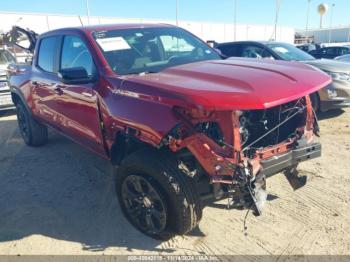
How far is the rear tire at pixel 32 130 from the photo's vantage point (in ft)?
20.4

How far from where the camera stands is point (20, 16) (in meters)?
26.6

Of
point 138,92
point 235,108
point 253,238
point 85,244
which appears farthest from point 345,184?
point 85,244

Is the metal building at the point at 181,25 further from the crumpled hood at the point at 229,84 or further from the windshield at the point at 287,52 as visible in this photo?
the crumpled hood at the point at 229,84

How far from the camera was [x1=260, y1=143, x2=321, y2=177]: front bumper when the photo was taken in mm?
2976

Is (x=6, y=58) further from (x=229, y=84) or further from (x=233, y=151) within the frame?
(x=233, y=151)

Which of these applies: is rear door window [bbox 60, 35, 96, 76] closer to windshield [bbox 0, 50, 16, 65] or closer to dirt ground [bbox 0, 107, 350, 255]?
dirt ground [bbox 0, 107, 350, 255]

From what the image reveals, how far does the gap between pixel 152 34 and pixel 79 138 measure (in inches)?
60.1

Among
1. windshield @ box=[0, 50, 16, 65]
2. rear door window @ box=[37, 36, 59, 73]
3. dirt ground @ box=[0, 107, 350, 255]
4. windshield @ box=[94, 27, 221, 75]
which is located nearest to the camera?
dirt ground @ box=[0, 107, 350, 255]

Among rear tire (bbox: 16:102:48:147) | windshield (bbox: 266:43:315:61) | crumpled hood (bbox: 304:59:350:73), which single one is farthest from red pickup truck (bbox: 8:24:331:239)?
windshield (bbox: 266:43:315:61)

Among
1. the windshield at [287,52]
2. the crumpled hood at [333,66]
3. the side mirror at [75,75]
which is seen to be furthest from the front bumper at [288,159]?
the windshield at [287,52]

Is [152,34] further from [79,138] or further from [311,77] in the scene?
[311,77]

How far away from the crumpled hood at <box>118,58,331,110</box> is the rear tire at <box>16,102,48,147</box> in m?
3.42

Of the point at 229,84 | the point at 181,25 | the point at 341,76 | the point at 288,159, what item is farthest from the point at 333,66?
the point at 181,25

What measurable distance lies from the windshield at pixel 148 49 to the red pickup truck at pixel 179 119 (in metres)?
0.01
